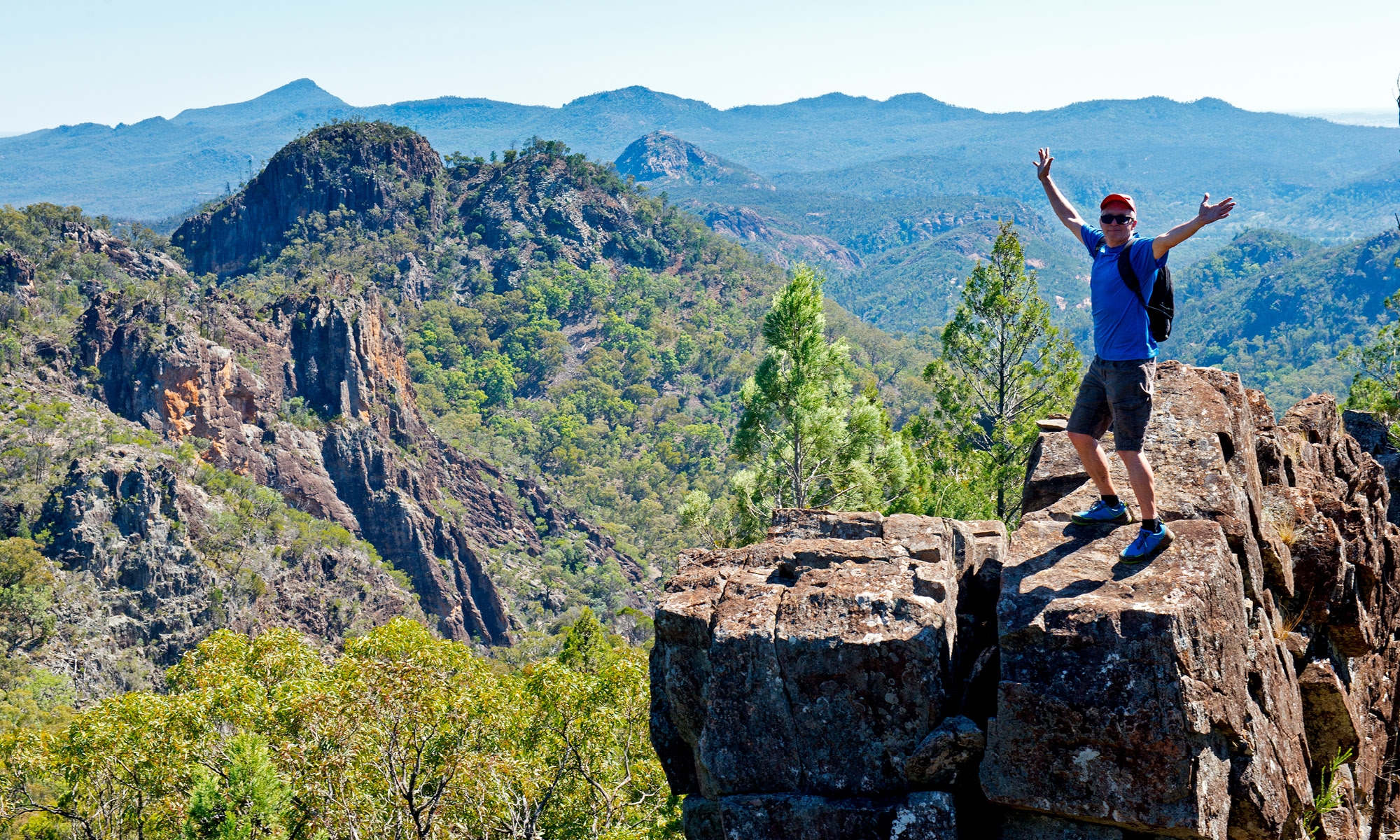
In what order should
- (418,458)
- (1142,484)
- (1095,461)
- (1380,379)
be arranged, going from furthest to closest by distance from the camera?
1. (418,458)
2. (1380,379)
3. (1095,461)
4. (1142,484)

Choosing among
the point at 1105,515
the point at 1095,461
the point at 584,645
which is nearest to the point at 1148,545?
the point at 1105,515

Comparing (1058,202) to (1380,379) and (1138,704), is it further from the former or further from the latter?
(1380,379)

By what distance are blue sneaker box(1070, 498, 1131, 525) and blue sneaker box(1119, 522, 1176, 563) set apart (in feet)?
2.04

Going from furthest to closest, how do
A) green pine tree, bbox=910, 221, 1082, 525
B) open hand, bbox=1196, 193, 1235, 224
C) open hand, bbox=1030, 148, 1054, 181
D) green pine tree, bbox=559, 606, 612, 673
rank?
green pine tree, bbox=559, 606, 612, 673, green pine tree, bbox=910, 221, 1082, 525, open hand, bbox=1030, 148, 1054, 181, open hand, bbox=1196, 193, 1235, 224

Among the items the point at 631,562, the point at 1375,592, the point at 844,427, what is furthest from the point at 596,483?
the point at 1375,592

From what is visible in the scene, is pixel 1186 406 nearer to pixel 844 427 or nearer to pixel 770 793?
pixel 770 793

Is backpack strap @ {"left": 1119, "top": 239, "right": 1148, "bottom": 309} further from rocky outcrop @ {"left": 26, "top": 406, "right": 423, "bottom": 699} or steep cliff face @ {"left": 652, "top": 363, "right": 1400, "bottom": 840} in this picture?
rocky outcrop @ {"left": 26, "top": 406, "right": 423, "bottom": 699}

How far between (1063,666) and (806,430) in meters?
15.9

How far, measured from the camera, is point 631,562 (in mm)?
93375

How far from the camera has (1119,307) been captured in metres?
7.30

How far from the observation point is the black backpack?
716 cm

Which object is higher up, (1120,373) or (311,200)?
(311,200)

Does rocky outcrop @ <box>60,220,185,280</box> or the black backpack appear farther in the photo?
rocky outcrop @ <box>60,220,185,280</box>

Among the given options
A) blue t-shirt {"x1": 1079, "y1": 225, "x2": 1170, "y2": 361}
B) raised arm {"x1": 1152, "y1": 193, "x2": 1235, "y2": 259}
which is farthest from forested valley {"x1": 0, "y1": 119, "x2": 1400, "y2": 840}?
raised arm {"x1": 1152, "y1": 193, "x2": 1235, "y2": 259}
